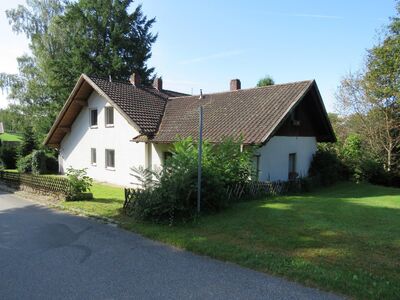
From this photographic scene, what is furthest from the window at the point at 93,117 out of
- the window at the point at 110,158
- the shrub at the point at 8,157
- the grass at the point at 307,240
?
the shrub at the point at 8,157

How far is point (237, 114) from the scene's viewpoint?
54.0 ft

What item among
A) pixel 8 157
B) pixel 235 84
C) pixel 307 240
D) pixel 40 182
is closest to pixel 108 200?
pixel 40 182

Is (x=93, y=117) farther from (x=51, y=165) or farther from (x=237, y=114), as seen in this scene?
(x=237, y=114)

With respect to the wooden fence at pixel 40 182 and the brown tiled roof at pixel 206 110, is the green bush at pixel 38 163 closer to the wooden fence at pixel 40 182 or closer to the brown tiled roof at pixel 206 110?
the brown tiled roof at pixel 206 110

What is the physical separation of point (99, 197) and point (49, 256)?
24.8ft

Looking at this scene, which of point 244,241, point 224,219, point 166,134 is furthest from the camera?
point 166,134

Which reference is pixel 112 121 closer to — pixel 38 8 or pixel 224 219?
pixel 224 219

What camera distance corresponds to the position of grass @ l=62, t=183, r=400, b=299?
5.06 m

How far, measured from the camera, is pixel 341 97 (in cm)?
2839

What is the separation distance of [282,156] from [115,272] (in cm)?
1229

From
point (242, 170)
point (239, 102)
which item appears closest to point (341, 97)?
point (239, 102)

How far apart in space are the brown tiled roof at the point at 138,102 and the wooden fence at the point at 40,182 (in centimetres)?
517

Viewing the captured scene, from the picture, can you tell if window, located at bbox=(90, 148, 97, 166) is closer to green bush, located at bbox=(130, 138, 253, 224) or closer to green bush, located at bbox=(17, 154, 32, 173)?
green bush, located at bbox=(17, 154, 32, 173)

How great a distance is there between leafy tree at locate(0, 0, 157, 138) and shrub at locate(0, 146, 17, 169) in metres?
3.11
